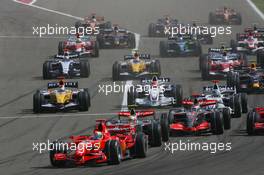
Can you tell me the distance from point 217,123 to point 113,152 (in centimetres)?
723

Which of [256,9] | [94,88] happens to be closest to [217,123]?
[94,88]

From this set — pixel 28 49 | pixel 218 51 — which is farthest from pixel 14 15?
pixel 218 51

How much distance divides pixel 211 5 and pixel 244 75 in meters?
45.5

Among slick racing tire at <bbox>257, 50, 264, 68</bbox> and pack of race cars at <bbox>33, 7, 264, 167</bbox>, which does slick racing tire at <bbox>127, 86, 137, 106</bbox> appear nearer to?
pack of race cars at <bbox>33, 7, 264, 167</bbox>

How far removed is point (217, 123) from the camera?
4144cm

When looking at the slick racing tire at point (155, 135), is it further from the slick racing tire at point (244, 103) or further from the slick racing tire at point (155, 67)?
the slick racing tire at point (155, 67)

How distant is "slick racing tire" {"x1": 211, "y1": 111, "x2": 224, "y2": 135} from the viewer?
136ft

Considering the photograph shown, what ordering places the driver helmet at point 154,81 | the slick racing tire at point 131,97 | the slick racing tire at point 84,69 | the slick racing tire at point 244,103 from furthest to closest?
the slick racing tire at point 84,69 → the slick racing tire at point 131,97 → the driver helmet at point 154,81 → the slick racing tire at point 244,103

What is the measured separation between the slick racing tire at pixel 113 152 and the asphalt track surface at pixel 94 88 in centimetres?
25

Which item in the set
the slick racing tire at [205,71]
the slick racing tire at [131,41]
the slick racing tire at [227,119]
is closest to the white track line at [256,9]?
the slick racing tire at [131,41]

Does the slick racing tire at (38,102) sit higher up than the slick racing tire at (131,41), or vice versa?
the slick racing tire at (131,41)

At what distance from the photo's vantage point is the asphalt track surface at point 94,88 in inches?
1388

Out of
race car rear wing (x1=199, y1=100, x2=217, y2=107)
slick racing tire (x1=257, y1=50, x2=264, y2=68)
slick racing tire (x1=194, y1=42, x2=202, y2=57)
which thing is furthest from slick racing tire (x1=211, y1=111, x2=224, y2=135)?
slick racing tire (x1=194, y1=42, x2=202, y2=57)

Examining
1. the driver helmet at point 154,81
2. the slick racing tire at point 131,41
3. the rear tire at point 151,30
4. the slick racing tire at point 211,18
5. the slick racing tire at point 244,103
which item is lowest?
the slick racing tire at point 244,103
